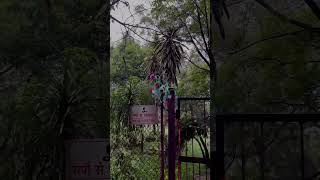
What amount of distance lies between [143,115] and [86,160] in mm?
969

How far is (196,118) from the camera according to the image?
2535 millimetres

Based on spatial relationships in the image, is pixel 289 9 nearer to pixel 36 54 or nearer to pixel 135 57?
pixel 135 57

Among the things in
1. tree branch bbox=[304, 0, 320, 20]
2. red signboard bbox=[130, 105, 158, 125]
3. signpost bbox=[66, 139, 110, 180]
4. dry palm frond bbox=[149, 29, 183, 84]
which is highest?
tree branch bbox=[304, 0, 320, 20]

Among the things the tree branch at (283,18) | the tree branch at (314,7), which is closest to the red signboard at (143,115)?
the tree branch at (283,18)

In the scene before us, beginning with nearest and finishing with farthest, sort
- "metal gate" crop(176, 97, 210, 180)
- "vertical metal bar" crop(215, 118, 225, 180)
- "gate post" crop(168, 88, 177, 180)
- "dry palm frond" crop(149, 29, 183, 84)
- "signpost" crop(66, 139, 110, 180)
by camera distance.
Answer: "signpost" crop(66, 139, 110, 180) → "vertical metal bar" crop(215, 118, 225, 180) → "metal gate" crop(176, 97, 210, 180) → "dry palm frond" crop(149, 29, 183, 84) → "gate post" crop(168, 88, 177, 180)

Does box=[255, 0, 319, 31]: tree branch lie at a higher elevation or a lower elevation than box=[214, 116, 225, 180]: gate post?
higher

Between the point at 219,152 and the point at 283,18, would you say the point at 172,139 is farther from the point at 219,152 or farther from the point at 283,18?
the point at 283,18

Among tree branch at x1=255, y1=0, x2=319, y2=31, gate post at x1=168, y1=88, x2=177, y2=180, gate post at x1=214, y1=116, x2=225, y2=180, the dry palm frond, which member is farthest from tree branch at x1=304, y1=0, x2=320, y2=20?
gate post at x1=168, y1=88, x2=177, y2=180

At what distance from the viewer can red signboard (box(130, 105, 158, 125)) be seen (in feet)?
8.66

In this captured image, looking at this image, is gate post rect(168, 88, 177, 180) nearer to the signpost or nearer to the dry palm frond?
the dry palm frond

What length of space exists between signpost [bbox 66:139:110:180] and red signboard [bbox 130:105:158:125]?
2.92 feet

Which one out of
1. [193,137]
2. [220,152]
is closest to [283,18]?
[220,152]

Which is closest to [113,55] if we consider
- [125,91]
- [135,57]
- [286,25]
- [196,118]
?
[135,57]

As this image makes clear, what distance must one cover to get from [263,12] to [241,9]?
128 millimetres
